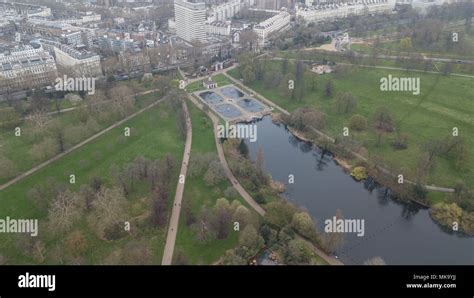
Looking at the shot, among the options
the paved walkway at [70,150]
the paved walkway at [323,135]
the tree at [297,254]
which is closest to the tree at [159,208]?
the tree at [297,254]

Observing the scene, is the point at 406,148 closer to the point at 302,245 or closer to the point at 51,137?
the point at 302,245

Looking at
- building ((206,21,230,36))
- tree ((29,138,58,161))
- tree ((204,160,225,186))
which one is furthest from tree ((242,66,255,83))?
tree ((29,138,58,161))

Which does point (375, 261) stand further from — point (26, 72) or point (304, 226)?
point (26, 72)

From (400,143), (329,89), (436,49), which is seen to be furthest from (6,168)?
(436,49)

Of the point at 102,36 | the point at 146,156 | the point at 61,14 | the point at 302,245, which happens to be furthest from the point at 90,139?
the point at 61,14

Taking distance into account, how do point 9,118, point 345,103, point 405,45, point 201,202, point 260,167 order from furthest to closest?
point 405,45 → point 345,103 → point 9,118 → point 260,167 → point 201,202

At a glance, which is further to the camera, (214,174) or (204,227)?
(214,174)
